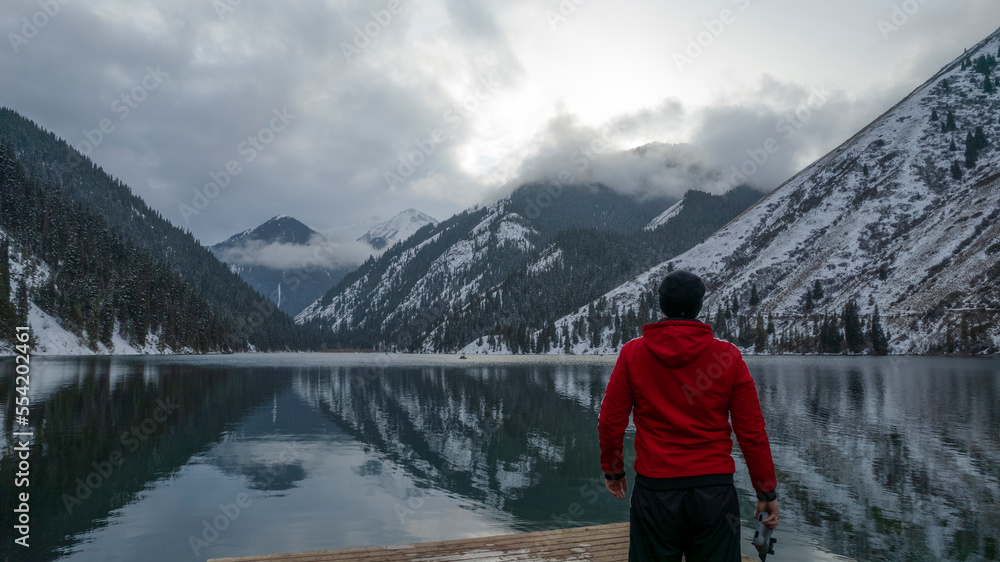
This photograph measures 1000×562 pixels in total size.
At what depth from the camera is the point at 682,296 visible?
622 centimetres

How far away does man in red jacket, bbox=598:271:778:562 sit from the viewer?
576 centimetres

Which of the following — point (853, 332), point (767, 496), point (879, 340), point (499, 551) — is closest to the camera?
point (767, 496)

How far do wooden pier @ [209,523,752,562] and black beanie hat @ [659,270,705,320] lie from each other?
738cm

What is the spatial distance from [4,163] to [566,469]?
20982 cm

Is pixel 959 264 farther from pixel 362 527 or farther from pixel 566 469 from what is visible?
pixel 362 527

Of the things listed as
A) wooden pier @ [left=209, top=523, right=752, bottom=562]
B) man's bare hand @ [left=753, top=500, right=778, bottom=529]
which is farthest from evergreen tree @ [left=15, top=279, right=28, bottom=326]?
man's bare hand @ [left=753, top=500, right=778, bottom=529]

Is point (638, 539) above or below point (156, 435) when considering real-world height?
above

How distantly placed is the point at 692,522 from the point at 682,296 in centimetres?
250

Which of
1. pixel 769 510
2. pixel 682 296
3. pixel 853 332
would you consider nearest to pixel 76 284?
pixel 682 296

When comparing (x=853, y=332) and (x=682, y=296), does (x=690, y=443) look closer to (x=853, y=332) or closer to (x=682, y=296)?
(x=682, y=296)

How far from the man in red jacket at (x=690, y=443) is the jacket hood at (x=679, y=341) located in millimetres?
11

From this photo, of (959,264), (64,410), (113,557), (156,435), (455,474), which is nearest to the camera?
(113,557)

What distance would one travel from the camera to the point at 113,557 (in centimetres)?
1639

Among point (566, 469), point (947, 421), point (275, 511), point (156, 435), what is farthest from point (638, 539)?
point (947, 421)
